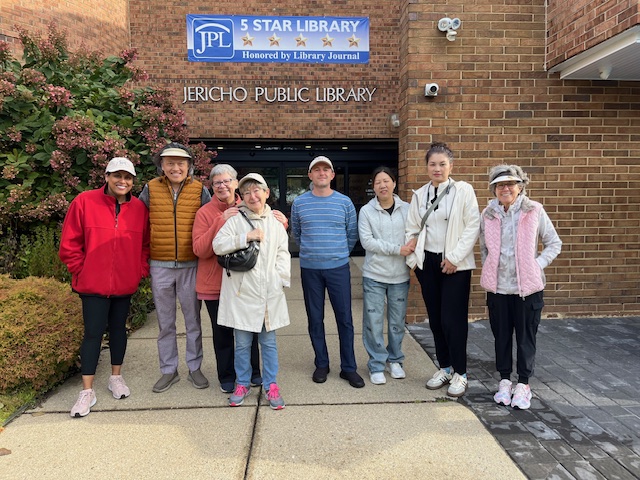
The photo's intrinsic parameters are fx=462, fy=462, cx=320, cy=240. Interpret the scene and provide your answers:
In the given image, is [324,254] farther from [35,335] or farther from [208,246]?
[35,335]

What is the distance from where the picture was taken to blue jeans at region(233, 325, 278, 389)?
3.38m

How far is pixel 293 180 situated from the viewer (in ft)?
36.1

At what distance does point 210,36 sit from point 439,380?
832 cm

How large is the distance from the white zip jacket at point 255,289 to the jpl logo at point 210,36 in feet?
23.4

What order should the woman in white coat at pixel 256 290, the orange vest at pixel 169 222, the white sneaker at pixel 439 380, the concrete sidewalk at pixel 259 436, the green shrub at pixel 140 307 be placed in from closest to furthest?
the concrete sidewalk at pixel 259 436 < the woman in white coat at pixel 256 290 < the orange vest at pixel 169 222 < the white sneaker at pixel 439 380 < the green shrub at pixel 140 307

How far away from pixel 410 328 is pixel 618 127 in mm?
3424

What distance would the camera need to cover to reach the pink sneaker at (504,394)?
3322 mm

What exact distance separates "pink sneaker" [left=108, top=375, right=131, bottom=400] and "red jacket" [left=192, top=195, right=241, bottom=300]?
2.95 feet

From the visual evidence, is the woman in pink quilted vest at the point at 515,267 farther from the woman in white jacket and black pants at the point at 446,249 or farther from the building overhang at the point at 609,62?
the building overhang at the point at 609,62

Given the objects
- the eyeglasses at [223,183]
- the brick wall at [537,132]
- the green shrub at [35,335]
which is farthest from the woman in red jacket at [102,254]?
the brick wall at [537,132]

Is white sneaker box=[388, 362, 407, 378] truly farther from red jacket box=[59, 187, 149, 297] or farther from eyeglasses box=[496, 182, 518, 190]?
red jacket box=[59, 187, 149, 297]

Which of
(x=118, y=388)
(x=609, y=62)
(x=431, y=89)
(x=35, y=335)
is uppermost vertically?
(x=609, y=62)

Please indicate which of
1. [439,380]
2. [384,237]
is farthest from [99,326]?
[439,380]

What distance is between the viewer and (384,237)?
3.72 meters
